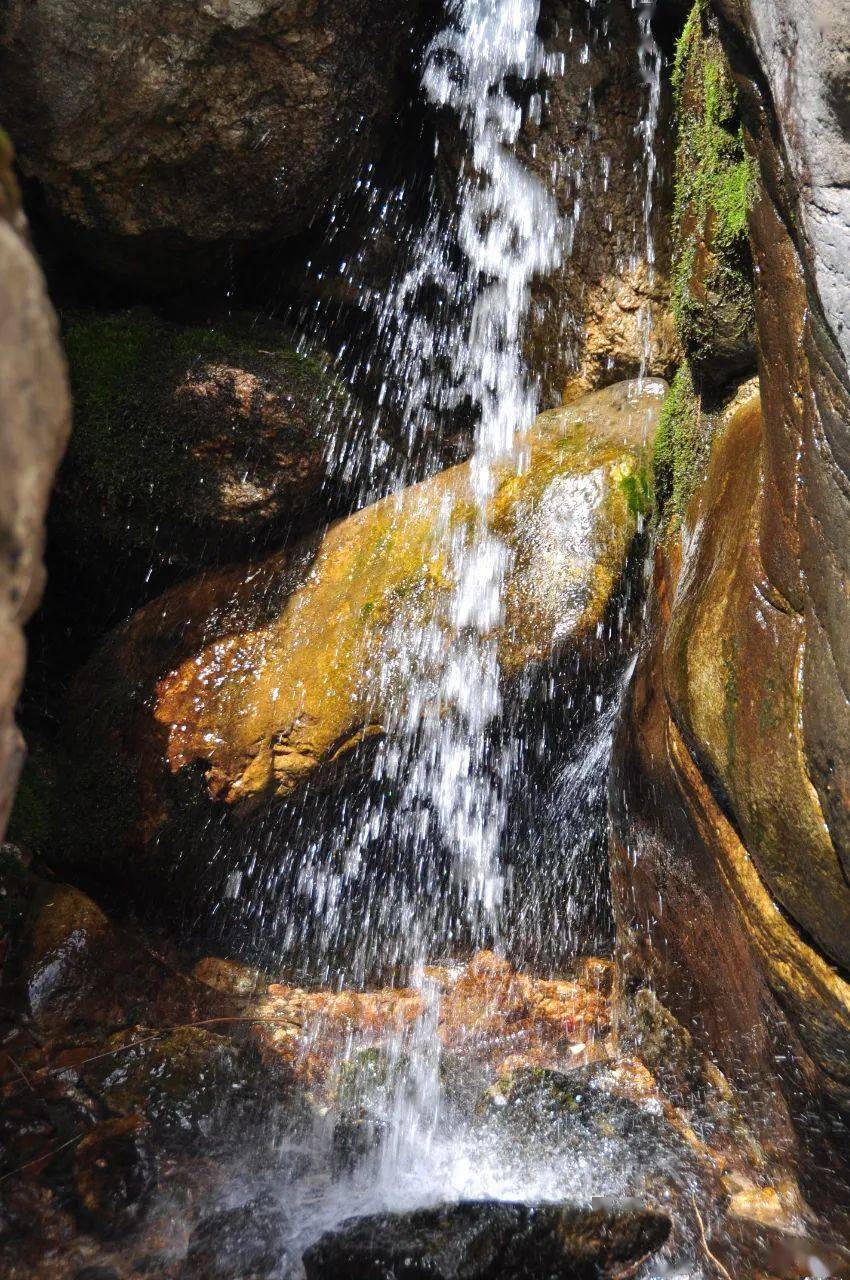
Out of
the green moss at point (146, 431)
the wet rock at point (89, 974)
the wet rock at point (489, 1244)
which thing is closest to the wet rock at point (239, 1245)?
the wet rock at point (489, 1244)

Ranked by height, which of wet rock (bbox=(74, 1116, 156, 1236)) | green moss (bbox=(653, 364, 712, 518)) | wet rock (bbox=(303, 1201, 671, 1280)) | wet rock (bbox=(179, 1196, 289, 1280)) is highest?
green moss (bbox=(653, 364, 712, 518))

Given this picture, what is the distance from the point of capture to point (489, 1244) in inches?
96.7

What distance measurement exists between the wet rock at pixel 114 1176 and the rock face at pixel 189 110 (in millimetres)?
4268

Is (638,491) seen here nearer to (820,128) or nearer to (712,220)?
(712,220)

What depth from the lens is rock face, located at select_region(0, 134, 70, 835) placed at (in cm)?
88

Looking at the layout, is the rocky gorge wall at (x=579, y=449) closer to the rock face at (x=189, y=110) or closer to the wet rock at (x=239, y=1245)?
the rock face at (x=189, y=110)

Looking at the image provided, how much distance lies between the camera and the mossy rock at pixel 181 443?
4629mm

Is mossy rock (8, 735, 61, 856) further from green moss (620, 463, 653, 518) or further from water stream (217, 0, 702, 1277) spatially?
green moss (620, 463, 653, 518)

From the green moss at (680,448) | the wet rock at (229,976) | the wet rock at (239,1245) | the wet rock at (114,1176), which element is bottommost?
the wet rock at (229,976)

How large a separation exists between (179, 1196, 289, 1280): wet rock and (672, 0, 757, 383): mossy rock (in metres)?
3.45

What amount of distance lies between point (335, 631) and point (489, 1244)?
2.79 metres

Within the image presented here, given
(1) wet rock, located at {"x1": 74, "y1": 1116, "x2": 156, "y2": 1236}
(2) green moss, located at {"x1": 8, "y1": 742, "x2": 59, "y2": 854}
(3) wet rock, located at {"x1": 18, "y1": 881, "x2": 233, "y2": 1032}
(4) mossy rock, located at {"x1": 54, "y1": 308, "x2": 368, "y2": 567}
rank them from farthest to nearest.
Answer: (4) mossy rock, located at {"x1": 54, "y1": 308, "x2": 368, "y2": 567}, (2) green moss, located at {"x1": 8, "y1": 742, "x2": 59, "y2": 854}, (3) wet rock, located at {"x1": 18, "y1": 881, "x2": 233, "y2": 1032}, (1) wet rock, located at {"x1": 74, "y1": 1116, "x2": 156, "y2": 1236}

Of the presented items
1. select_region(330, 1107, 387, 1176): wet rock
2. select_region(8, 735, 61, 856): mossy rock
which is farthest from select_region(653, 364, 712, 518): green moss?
select_region(8, 735, 61, 856): mossy rock

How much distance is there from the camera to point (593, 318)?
5.14 metres
